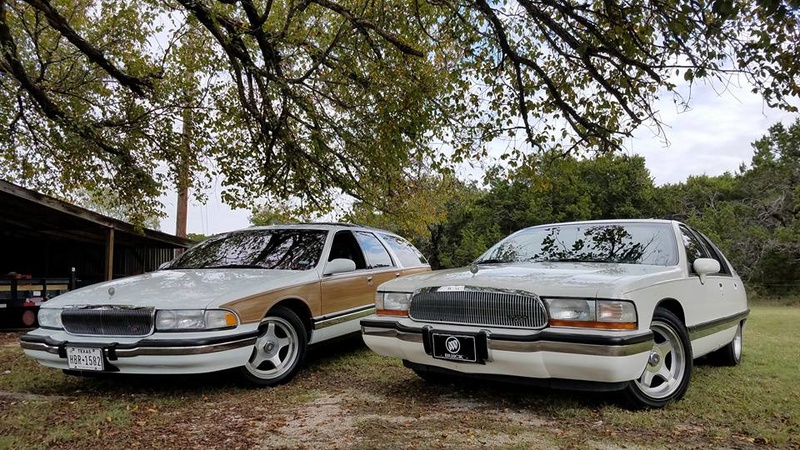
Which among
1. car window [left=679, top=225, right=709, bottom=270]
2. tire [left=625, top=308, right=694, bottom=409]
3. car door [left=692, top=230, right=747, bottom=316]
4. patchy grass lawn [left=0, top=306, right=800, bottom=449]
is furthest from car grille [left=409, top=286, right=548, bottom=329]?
car door [left=692, top=230, right=747, bottom=316]

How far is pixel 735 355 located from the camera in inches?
225

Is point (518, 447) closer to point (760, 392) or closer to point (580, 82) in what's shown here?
point (760, 392)

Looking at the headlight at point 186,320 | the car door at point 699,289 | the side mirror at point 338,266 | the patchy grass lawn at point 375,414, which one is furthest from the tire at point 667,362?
the headlight at point 186,320

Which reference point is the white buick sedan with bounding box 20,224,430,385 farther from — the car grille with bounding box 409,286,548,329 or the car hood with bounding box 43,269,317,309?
the car grille with bounding box 409,286,548,329

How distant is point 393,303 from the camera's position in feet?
14.7

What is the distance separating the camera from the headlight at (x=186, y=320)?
4.32m

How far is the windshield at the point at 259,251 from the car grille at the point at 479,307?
1.87 m

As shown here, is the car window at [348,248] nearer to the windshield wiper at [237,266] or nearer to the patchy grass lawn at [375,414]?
the windshield wiper at [237,266]

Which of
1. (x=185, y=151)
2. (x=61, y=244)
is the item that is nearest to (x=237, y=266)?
(x=185, y=151)

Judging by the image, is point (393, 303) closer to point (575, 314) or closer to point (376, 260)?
point (575, 314)

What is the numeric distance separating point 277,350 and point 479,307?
7.00ft

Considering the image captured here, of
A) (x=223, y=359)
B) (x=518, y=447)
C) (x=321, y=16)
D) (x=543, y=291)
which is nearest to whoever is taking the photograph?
(x=518, y=447)

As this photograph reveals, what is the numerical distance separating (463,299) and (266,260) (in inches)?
101

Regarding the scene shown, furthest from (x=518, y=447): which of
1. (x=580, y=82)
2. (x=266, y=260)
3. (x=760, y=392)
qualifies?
(x=580, y=82)
